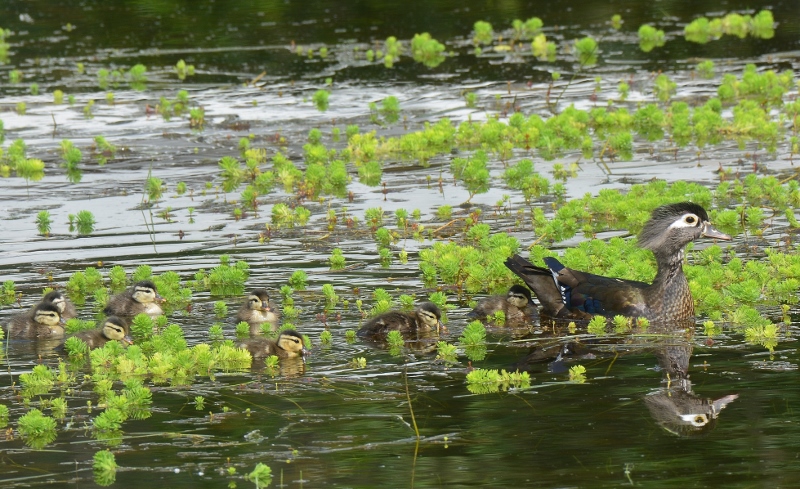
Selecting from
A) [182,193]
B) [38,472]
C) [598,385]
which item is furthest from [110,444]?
[182,193]

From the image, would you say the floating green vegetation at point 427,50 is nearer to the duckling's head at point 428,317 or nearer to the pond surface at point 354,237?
the pond surface at point 354,237

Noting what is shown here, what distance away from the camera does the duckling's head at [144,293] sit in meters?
12.5

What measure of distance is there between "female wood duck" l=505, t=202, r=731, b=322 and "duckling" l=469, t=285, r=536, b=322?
31cm

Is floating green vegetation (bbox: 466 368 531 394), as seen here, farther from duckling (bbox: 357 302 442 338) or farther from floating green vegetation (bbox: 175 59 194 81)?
floating green vegetation (bbox: 175 59 194 81)

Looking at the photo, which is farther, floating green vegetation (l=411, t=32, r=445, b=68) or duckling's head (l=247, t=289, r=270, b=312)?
floating green vegetation (l=411, t=32, r=445, b=68)

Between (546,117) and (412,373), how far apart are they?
11.6 meters

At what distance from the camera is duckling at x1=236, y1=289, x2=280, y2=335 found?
12.0 m

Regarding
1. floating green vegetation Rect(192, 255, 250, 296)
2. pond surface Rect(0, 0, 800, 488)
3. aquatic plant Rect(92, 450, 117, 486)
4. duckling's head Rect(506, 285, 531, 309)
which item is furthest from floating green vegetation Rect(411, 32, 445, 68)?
aquatic plant Rect(92, 450, 117, 486)

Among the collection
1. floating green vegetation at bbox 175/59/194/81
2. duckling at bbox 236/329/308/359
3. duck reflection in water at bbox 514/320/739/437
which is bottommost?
duck reflection in water at bbox 514/320/739/437

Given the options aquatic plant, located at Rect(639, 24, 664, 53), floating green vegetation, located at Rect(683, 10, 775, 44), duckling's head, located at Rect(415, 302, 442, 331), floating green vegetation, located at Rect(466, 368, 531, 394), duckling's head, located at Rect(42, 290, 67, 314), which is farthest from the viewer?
floating green vegetation, located at Rect(683, 10, 775, 44)

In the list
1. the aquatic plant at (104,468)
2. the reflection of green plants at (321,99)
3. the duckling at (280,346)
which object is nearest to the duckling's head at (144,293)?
the duckling at (280,346)

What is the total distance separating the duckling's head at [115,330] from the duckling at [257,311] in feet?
3.60

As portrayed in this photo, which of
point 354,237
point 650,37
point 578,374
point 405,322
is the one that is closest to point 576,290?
point 405,322

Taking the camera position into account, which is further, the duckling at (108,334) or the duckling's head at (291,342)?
the duckling at (108,334)
